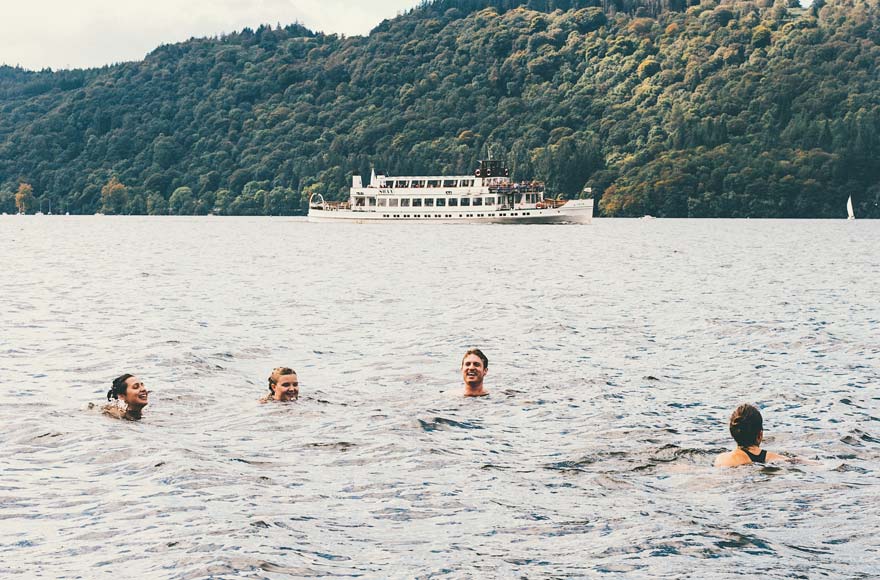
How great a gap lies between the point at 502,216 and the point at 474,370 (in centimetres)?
16248

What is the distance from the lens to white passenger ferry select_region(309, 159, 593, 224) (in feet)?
600

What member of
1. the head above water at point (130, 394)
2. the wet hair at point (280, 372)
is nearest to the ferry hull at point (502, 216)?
the wet hair at point (280, 372)

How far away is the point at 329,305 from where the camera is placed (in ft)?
163

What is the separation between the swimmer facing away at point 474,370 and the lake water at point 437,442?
23.2 inches

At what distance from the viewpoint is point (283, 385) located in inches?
888

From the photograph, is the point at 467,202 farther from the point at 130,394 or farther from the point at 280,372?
the point at 130,394

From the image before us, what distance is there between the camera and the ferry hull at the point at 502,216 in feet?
612

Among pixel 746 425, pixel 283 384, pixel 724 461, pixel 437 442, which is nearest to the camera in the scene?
pixel 746 425

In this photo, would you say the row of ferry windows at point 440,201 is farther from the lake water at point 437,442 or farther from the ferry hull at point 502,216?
the lake water at point 437,442

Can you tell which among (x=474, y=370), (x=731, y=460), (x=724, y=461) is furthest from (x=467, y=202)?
(x=731, y=460)

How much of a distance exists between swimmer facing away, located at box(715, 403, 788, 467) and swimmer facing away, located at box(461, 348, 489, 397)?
22.8 ft

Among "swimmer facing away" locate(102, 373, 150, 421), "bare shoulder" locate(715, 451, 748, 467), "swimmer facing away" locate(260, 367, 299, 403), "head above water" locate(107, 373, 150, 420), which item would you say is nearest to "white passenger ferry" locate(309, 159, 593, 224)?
"swimmer facing away" locate(260, 367, 299, 403)

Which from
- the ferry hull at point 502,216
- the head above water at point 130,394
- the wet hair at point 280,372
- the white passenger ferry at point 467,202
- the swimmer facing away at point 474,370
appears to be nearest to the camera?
the head above water at point 130,394

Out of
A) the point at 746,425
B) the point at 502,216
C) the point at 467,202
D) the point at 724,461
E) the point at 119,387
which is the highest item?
the point at 467,202
